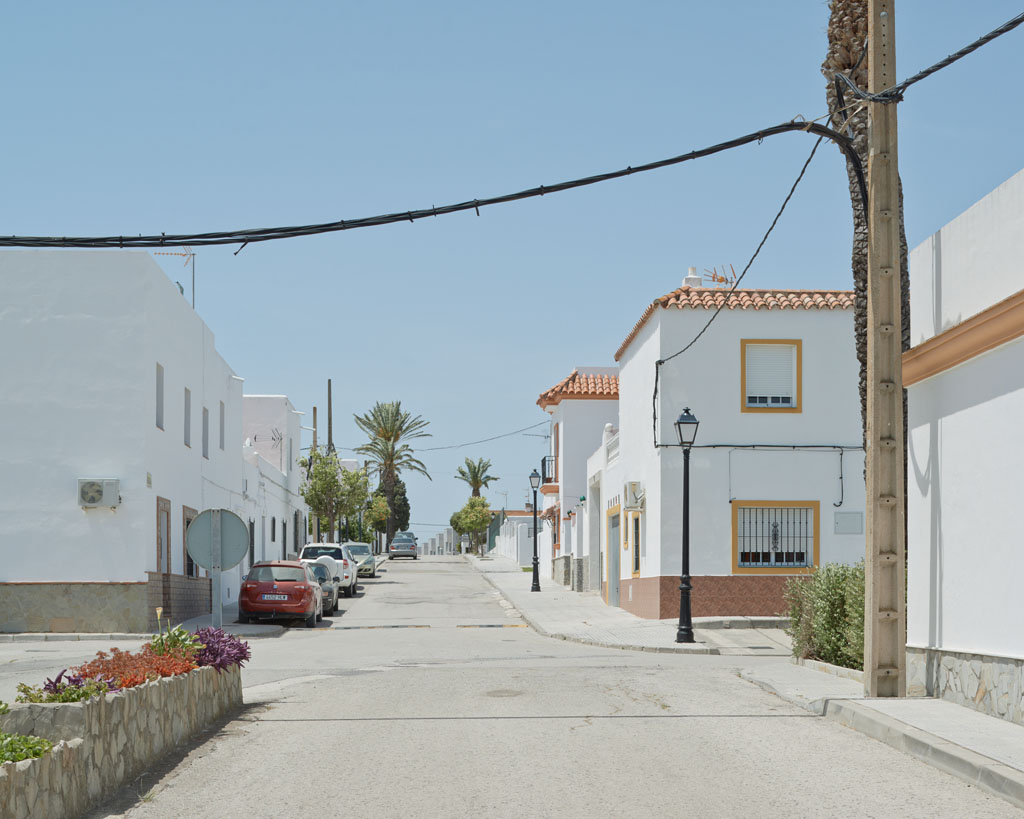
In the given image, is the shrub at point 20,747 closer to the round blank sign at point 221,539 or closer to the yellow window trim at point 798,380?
the round blank sign at point 221,539

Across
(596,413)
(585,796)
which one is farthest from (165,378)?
(585,796)

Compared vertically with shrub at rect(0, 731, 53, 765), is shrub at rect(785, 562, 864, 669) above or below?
below

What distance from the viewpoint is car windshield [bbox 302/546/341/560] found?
4216cm

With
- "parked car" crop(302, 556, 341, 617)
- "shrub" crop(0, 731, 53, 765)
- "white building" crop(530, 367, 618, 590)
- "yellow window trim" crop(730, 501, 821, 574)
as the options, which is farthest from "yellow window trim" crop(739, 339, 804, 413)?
"shrub" crop(0, 731, 53, 765)

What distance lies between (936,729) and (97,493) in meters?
19.4

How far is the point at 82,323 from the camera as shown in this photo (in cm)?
2572

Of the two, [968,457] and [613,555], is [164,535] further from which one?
[968,457]

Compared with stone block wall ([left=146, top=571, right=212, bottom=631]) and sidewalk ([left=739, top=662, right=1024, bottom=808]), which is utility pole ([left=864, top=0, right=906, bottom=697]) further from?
stone block wall ([left=146, top=571, right=212, bottom=631])

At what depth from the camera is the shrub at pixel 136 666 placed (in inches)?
359

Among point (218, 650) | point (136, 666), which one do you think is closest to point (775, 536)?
point (218, 650)

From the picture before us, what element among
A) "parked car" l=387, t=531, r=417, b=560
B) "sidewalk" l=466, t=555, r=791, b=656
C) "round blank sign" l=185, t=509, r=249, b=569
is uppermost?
"round blank sign" l=185, t=509, r=249, b=569

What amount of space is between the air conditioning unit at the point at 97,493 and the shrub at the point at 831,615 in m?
14.2

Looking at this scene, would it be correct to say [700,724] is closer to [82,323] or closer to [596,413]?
[82,323]

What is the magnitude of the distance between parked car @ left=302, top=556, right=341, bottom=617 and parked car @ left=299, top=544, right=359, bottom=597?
414 cm
